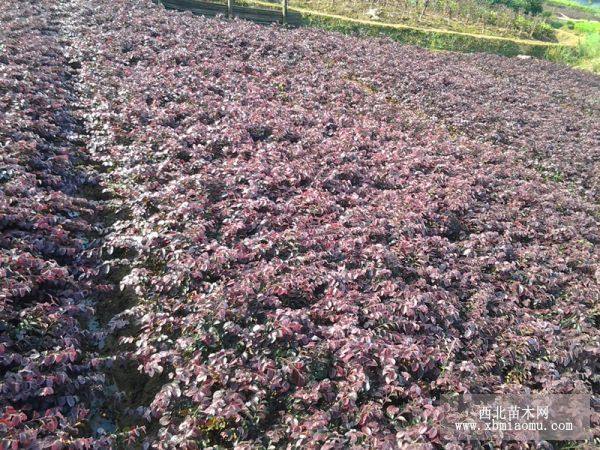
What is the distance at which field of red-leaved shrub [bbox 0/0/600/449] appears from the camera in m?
4.06

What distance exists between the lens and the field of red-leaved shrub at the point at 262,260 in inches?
160

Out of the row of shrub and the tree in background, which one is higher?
the tree in background

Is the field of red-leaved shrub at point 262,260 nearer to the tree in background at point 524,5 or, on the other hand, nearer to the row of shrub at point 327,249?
the row of shrub at point 327,249

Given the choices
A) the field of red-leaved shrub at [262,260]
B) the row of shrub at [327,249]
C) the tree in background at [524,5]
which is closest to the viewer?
the field of red-leaved shrub at [262,260]

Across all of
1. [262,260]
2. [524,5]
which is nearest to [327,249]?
[262,260]

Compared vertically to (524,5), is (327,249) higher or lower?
lower

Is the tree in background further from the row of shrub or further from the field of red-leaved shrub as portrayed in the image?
the field of red-leaved shrub

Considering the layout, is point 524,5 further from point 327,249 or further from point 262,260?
point 262,260

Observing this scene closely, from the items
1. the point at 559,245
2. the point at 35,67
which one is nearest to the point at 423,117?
the point at 559,245

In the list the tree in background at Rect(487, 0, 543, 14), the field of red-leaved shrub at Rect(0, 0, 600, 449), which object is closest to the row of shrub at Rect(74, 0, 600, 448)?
the field of red-leaved shrub at Rect(0, 0, 600, 449)

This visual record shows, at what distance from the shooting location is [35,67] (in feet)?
33.2

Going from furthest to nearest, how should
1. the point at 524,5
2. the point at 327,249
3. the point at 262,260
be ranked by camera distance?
the point at 524,5
the point at 327,249
the point at 262,260

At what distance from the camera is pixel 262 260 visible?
18.6 feet

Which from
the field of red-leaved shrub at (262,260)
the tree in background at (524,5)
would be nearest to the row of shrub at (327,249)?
the field of red-leaved shrub at (262,260)
